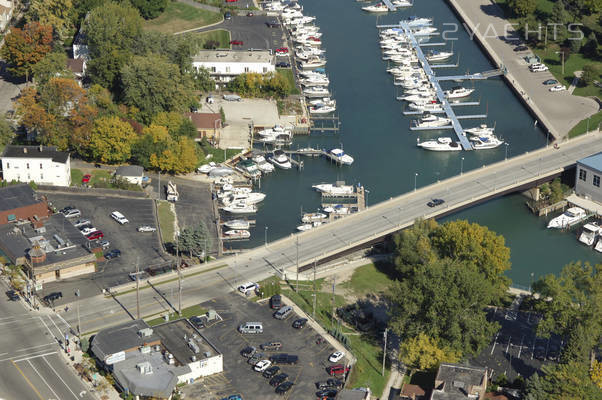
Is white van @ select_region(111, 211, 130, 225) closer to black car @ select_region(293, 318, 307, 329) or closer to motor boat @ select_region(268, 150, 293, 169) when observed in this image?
motor boat @ select_region(268, 150, 293, 169)

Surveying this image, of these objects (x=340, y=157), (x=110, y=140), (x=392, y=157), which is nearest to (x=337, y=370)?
(x=340, y=157)

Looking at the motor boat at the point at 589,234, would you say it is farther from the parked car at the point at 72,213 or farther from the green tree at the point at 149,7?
the green tree at the point at 149,7

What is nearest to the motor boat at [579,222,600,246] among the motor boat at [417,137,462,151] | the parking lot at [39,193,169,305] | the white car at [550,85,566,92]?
the motor boat at [417,137,462,151]

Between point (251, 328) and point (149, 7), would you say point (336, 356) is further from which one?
point (149, 7)

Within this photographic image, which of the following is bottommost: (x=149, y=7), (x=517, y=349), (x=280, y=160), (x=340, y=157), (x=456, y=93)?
(x=517, y=349)

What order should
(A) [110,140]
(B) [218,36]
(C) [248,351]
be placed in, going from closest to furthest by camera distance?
(C) [248,351], (A) [110,140], (B) [218,36]

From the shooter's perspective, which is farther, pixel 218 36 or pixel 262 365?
pixel 218 36
